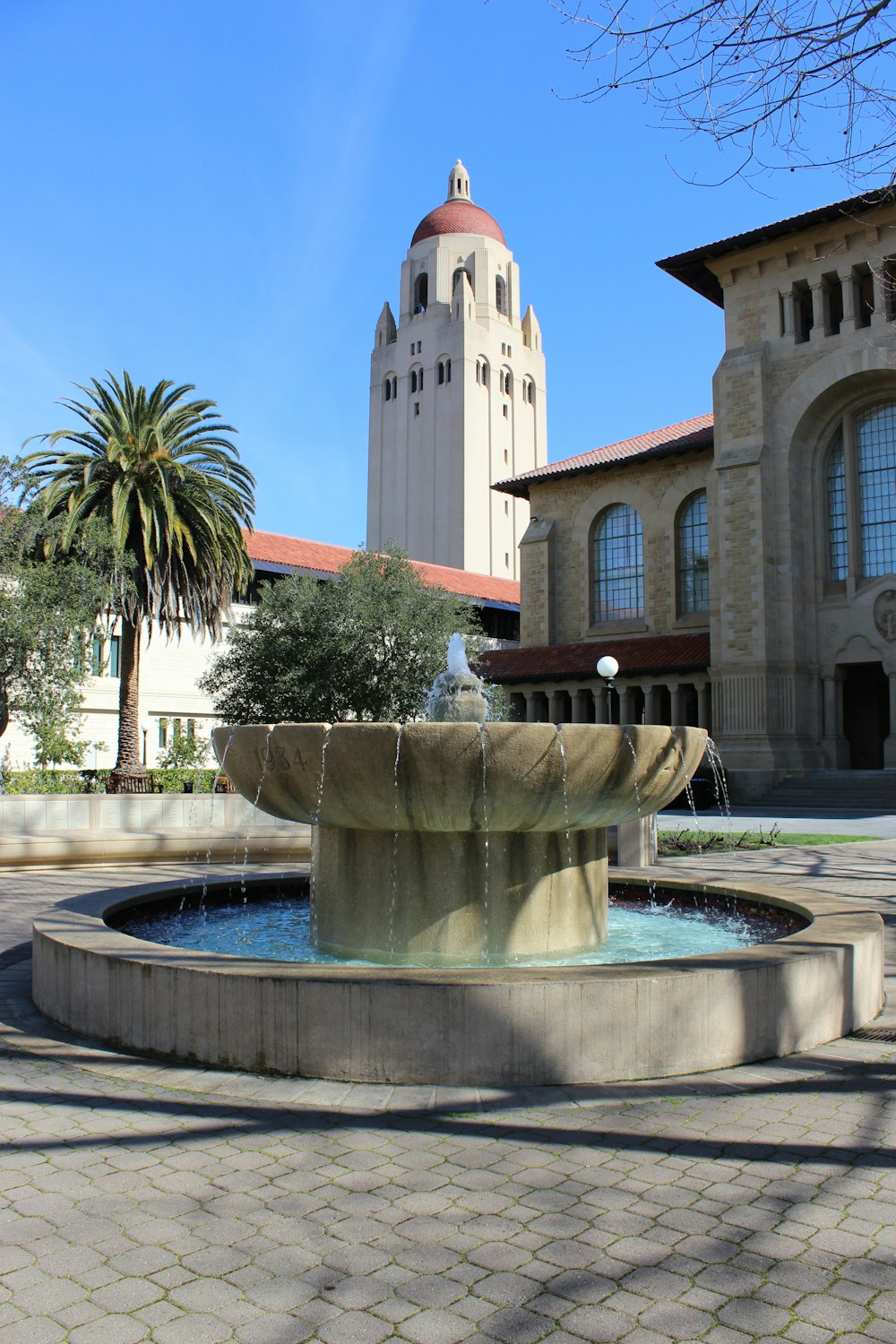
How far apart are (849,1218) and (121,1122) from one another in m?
2.87

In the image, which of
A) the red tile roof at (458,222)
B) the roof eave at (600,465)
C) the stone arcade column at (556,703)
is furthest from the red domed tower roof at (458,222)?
the stone arcade column at (556,703)

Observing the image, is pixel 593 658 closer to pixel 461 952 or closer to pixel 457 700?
pixel 457 700

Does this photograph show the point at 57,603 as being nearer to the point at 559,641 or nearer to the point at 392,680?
the point at 392,680

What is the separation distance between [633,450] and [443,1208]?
41.2 m

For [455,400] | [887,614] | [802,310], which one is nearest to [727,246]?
[802,310]

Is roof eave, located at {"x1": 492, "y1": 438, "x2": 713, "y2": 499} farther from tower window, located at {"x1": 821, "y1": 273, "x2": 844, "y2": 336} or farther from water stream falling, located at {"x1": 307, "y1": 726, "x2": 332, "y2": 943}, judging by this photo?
water stream falling, located at {"x1": 307, "y1": 726, "x2": 332, "y2": 943}

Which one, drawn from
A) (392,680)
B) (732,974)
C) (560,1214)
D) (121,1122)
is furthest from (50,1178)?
(392,680)

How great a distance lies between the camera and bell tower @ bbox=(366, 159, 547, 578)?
81.4 metres

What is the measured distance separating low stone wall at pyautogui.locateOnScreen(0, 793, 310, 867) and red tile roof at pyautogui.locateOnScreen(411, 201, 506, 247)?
7828cm

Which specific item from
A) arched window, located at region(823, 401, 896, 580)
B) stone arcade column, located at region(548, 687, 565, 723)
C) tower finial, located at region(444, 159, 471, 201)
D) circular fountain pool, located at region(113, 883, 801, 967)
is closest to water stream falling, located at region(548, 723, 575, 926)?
circular fountain pool, located at region(113, 883, 801, 967)

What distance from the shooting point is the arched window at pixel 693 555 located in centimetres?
4028

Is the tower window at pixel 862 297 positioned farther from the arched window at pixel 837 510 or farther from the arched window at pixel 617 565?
the arched window at pixel 617 565

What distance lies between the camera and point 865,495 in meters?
33.0

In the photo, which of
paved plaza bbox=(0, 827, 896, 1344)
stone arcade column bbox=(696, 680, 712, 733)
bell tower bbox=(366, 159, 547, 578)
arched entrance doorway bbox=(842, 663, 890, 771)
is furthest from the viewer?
bell tower bbox=(366, 159, 547, 578)
